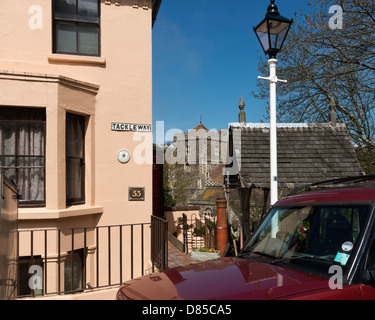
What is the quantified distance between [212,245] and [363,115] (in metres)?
6.98

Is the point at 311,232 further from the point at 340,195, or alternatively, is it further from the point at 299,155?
the point at 299,155

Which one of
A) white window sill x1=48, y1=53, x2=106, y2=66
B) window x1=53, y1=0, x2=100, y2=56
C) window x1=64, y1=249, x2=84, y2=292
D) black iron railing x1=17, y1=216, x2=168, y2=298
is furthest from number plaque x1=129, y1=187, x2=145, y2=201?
window x1=53, y1=0, x2=100, y2=56

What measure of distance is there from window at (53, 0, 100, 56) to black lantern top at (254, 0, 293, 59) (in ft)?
12.1

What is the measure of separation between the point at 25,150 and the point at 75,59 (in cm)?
A: 214

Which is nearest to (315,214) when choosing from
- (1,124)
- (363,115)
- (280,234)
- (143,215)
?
(280,234)

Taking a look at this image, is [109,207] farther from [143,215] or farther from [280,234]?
[280,234]

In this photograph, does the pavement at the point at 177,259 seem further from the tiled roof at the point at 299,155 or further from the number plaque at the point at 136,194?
the tiled roof at the point at 299,155

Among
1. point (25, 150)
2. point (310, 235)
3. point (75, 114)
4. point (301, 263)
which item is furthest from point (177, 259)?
point (301, 263)

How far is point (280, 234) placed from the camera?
337 centimetres

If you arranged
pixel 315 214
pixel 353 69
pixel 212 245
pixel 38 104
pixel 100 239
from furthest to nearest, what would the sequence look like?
1. pixel 212 245
2. pixel 353 69
3. pixel 100 239
4. pixel 38 104
5. pixel 315 214

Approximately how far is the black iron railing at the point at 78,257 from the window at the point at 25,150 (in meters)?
0.78

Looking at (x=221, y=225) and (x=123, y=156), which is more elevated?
(x=123, y=156)

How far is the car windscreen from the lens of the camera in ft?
8.75

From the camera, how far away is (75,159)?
22.8 ft
